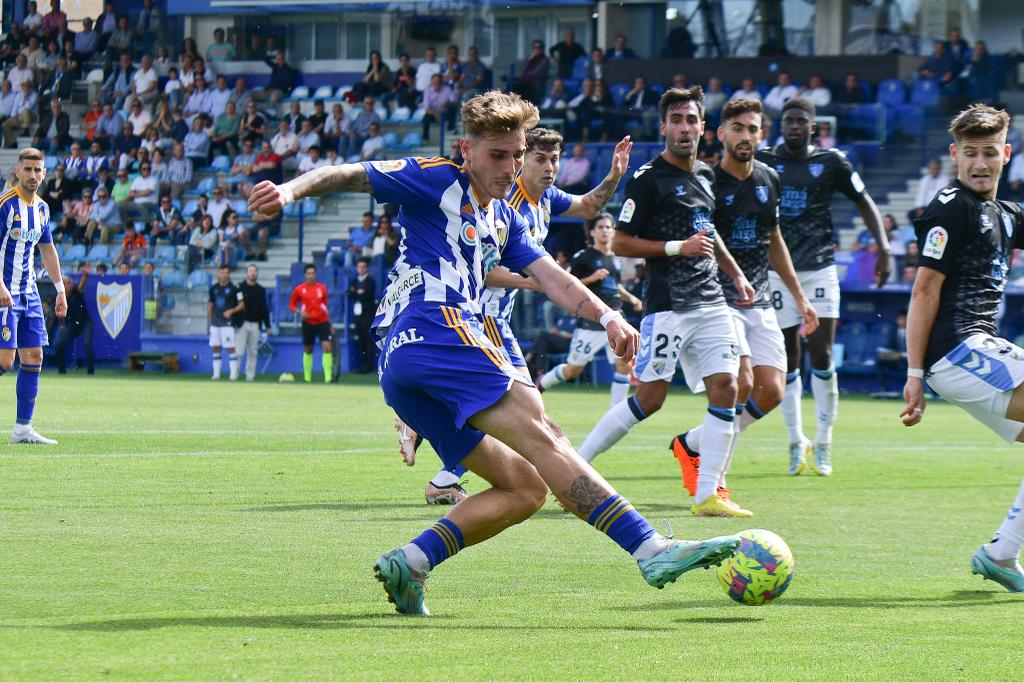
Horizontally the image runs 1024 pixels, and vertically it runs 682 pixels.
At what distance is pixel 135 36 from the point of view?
4072 centimetres

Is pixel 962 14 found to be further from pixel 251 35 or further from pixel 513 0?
pixel 251 35

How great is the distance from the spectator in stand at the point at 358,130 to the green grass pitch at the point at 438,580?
21.9m

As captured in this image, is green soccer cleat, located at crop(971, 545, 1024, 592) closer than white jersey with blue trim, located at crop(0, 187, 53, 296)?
Yes

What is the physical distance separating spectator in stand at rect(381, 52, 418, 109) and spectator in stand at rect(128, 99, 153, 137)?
6250mm

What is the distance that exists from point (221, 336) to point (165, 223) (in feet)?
23.7

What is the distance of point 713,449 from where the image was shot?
9148 millimetres

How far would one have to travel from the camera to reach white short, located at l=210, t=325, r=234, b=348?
2834 cm

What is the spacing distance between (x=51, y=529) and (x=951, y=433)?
1183 centimetres

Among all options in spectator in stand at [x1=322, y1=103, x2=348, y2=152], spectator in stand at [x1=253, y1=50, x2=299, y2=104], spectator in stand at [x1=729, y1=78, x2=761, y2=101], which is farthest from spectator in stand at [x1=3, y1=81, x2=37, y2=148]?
spectator in stand at [x1=729, y1=78, x2=761, y2=101]

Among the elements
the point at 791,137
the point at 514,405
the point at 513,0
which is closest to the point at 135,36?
the point at 513,0

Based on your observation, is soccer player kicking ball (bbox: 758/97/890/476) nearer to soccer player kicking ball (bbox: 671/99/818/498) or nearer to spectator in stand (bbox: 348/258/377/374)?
soccer player kicking ball (bbox: 671/99/818/498)

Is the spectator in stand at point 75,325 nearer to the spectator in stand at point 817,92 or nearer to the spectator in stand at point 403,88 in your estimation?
the spectator in stand at point 403,88

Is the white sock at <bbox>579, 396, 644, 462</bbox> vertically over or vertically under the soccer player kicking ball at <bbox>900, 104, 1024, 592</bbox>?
under

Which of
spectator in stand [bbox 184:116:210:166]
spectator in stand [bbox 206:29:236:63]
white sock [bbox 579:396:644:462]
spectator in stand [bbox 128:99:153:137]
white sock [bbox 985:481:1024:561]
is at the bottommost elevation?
white sock [bbox 579:396:644:462]
